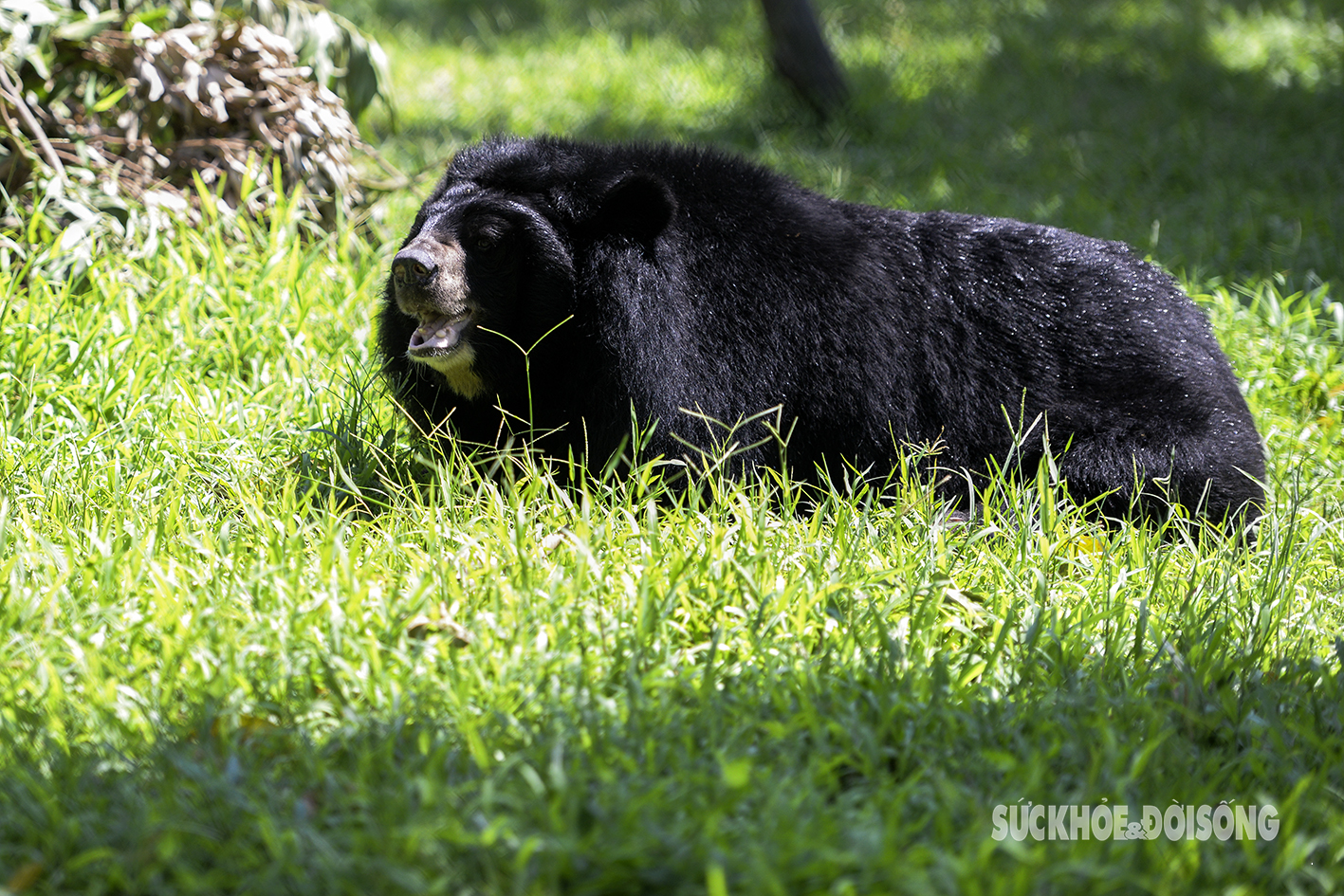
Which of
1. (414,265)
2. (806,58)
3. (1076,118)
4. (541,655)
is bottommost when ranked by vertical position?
(541,655)

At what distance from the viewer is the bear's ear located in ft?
10.7

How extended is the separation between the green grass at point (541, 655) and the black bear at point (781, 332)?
8.8 inches

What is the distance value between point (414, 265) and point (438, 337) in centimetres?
22

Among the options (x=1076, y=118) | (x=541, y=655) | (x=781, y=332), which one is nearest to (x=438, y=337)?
(x=781, y=332)

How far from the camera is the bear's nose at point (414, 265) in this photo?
3207 mm

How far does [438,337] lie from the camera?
3322 millimetres

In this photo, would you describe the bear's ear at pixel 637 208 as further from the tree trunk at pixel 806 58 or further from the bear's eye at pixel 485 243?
the tree trunk at pixel 806 58

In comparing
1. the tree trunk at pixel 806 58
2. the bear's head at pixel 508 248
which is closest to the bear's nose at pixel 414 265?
the bear's head at pixel 508 248

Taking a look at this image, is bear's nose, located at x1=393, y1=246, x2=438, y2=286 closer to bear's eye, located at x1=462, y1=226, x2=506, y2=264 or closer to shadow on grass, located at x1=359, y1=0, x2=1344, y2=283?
bear's eye, located at x1=462, y1=226, x2=506, y2=264

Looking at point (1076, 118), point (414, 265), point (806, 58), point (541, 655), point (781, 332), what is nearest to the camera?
point (541, 655)

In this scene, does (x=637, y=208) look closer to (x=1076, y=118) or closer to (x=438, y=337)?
(x=438, y=337)

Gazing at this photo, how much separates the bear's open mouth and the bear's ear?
493 mm

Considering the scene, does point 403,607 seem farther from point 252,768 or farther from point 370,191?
point 370,191

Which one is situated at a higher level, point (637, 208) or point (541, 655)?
point (637, 208)
